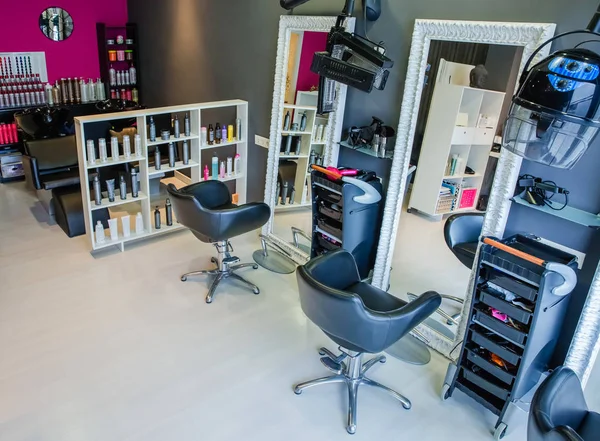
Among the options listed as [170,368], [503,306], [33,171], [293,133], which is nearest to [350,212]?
[293,133]

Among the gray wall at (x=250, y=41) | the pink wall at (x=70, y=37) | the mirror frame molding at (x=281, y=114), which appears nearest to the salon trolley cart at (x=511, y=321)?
the gray wall at (x=250, y=41)

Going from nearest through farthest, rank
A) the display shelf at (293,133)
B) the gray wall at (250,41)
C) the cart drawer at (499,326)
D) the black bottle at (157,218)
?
the cart drawer at (499,326) → the gray wall at (250,41) → the display shelf at (293,133) → the black bottle at (157,218)

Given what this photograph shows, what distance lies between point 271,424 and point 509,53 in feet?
7.35

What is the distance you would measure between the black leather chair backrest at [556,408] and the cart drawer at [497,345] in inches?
16.7

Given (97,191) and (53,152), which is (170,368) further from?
(53,152)

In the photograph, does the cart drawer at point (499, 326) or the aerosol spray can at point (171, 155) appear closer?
the cart drawer at point (499, 326)

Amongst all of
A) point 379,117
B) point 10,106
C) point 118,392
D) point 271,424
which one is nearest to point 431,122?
point 379,117

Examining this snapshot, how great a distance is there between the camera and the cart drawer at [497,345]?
7.15 ft

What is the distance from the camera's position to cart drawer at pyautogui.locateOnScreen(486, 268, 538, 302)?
203 centimetres

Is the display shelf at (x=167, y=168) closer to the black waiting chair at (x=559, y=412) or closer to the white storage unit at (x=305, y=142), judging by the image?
the white storage unit at (x=305, y=142)

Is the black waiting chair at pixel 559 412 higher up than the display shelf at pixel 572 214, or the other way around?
the display shelf at pixel 572 214

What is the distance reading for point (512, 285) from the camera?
2.09 meters

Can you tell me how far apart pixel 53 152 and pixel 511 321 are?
4354 millimetres

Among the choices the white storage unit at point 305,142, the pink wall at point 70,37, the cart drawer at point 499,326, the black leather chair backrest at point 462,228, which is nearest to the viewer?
the cart drawer at point 499,326
